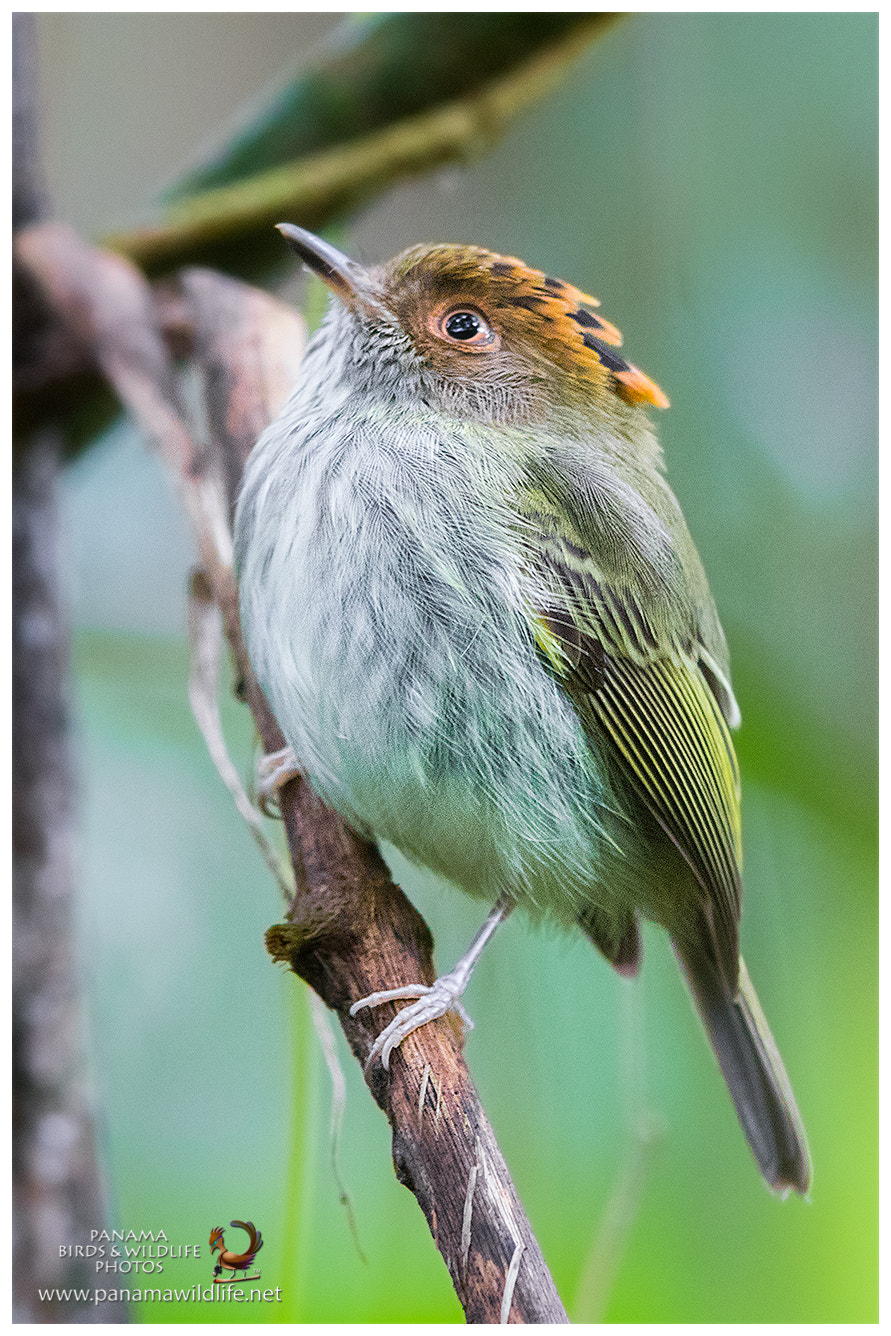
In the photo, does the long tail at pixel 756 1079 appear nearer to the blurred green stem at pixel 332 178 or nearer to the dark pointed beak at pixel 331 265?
the dark pointed beak at pixel 331 265

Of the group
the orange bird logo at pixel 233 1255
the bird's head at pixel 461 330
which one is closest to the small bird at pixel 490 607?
the bird's head at pixel 461 330

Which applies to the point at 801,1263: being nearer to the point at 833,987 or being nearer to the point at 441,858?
the point at 833,987

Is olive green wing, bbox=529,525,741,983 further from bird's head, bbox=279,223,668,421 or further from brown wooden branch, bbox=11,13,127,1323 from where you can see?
brown wooden branch, bbox=11,13,127,1323

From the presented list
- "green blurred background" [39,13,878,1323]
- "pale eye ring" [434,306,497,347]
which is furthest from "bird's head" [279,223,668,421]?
"green blurred background" [39,13,878,1323]

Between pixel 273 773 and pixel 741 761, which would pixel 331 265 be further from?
pixel 741 761

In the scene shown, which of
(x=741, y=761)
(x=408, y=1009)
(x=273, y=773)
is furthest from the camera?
(x=741, y=761)

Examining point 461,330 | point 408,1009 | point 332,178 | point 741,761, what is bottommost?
point 408,1009

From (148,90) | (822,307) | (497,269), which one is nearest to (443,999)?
(497,269)

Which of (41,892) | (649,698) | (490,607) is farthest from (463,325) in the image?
(41,892)
